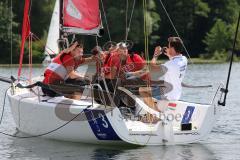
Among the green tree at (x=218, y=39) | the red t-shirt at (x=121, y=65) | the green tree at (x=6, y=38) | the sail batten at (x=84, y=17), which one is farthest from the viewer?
the green tree at (x=218, y=39)

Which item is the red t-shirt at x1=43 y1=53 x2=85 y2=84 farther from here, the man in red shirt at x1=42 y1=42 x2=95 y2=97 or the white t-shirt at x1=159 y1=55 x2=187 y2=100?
the white t-shirt at x1=159 y1=55 x2=187 y2=100

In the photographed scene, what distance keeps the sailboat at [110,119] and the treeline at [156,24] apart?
3161cm

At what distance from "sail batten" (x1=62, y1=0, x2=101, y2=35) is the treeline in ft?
98.2

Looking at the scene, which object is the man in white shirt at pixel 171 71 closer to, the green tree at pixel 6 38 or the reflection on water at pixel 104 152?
the reflection on water at pixel 104 152

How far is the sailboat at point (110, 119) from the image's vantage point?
12352 mm

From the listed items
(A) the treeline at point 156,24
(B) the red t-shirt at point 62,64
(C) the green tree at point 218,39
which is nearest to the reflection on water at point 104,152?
(B) the red t-shirt at point 62,64

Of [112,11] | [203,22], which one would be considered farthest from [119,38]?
[203,22]

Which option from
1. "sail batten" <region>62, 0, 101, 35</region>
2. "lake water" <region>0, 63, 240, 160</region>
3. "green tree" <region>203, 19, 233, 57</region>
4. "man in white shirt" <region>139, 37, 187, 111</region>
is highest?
"sail batten" <region>62, 0, 101, 35</region>

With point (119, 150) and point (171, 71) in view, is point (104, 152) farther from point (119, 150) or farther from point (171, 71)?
point (171, 71)

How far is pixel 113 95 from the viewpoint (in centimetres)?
1262

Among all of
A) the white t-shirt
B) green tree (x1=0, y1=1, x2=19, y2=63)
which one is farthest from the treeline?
the white t-shirt

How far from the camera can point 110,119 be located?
480 inches

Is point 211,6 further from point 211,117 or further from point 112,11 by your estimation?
point 211,117

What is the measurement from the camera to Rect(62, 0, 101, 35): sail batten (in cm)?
1502
